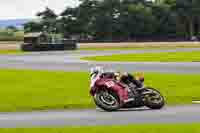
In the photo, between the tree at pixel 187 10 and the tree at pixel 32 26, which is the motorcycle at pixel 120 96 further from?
the tree at pixel 32 26

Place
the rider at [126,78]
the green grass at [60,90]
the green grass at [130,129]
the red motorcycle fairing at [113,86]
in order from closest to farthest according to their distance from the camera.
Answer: the green grass at [130,129]
the red motorcycle fairing at [113,86]
the rider at [126,78]
the green grass at [60,90]

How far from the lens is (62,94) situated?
22078 mm

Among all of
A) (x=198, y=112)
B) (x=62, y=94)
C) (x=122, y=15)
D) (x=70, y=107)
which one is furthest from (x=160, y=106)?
(x=122, y=15)

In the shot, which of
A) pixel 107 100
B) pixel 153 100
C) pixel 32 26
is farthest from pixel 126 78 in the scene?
pixel 32 26

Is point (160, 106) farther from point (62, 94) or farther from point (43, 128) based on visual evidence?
point (62, 94)

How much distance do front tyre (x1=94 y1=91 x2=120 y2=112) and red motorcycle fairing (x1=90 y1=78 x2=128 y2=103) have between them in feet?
0.38

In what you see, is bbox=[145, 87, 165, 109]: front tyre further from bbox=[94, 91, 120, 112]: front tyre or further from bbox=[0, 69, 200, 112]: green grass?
bbox=[0, 69, 200, 112]: green grass

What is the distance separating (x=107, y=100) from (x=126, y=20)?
88105 millimetres

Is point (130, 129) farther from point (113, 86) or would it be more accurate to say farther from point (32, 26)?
point (32, 26)

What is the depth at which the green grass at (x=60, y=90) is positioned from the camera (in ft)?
62.8

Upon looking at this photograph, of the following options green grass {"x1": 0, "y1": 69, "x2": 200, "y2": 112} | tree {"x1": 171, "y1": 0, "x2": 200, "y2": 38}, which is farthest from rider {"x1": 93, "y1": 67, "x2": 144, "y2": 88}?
tree {"x1": 171, "y1": 0, "x2": 200, "y2": 38}

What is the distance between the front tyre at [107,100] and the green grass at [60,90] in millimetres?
1527

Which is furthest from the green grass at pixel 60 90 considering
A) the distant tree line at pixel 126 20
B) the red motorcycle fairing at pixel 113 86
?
the distant tree line at pixel 126 20

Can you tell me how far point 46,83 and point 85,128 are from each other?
13.9 m
